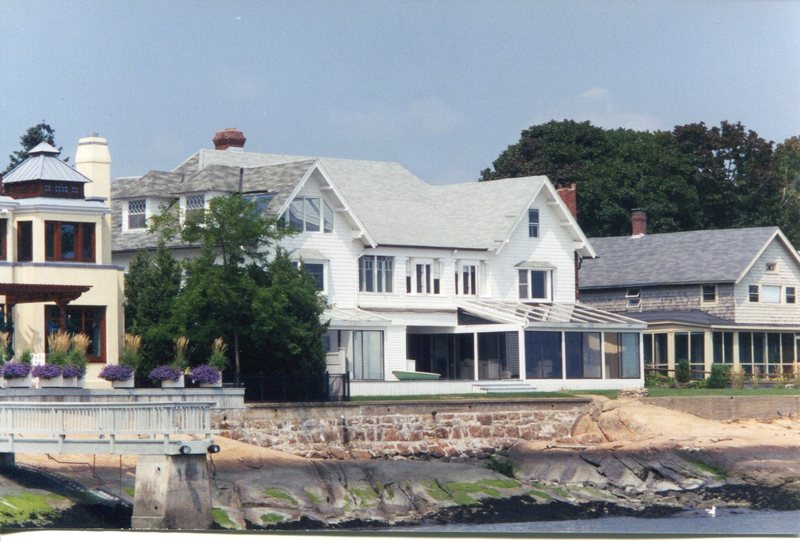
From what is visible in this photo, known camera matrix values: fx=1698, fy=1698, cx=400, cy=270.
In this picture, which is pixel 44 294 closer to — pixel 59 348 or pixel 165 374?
pixel 59 348

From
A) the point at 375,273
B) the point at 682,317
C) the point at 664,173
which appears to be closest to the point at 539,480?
the point at 375,273

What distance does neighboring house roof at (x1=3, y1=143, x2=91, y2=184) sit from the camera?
51062mm

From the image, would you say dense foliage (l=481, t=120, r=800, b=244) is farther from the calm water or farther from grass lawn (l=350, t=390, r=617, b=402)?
the calm water

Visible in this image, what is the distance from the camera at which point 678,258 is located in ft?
243

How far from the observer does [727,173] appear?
87.6 m

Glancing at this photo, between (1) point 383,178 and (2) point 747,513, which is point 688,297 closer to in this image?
(1) point 383,178

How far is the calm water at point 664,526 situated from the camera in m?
43.2

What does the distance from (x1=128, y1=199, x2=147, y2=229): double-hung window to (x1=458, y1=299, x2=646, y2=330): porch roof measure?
12385 millimetres

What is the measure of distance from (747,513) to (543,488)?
19.1 feet

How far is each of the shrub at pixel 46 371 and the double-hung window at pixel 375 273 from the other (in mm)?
17482

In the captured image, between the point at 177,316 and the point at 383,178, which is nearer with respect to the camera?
the point at 177,316

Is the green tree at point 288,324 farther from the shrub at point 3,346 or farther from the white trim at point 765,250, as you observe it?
the white trim at point 765,250

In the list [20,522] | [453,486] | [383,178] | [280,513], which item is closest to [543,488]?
[453,486]

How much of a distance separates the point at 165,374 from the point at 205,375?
1107mm
